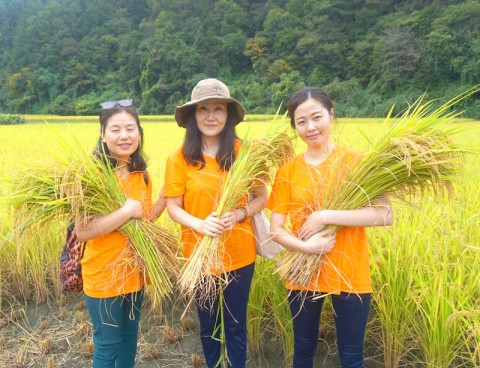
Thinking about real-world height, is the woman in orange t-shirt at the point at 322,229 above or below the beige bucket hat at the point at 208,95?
below

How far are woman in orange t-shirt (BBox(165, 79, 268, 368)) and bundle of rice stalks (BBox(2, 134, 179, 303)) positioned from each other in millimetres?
179

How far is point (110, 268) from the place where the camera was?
1.59m

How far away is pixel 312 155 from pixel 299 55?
109ft

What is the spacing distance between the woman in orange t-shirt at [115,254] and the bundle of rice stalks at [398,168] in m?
0.72

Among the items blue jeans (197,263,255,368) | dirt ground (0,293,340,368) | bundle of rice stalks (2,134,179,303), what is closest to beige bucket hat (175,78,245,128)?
bundle of rice stalks (2,134,179,303)

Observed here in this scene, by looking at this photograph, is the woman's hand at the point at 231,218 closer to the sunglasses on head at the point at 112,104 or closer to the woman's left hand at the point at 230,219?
the woman's left hand at the point at 230,219

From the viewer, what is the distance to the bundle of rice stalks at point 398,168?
1.38 m

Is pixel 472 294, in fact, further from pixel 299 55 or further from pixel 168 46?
pixel 168 46

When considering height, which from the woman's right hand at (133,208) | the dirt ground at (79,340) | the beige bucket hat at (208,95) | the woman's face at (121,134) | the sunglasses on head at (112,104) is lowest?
the dirt ground at (79,340)

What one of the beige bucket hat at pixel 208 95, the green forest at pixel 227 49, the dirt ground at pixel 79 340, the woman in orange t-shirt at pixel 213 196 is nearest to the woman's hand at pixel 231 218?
the woman in orange t-shirt at pixel 213 196

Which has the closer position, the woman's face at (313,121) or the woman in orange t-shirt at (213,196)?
the woman's face at (313,121)

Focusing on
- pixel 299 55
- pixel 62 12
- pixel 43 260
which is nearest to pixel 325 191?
pixel 43 260

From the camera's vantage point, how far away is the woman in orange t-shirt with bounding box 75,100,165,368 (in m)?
1.57

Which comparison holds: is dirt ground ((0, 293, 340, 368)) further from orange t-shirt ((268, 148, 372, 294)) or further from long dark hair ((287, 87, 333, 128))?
long dark hair ((287, 87, 333, 128))
